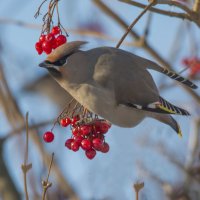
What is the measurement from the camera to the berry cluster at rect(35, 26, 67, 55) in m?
3.18

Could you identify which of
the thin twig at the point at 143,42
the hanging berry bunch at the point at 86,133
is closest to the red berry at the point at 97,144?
the hanging berry bunch at the point at 86,133

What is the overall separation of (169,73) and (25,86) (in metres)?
3.50

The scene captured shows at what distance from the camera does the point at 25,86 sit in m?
6.75

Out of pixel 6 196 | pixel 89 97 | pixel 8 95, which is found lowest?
pixel 6 196

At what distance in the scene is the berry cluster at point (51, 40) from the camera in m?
3.18

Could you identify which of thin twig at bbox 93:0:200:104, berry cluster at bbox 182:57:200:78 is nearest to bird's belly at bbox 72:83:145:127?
thin twig at bbox 93:0:200:104

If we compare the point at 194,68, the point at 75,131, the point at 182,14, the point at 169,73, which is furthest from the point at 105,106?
the point at 194,68

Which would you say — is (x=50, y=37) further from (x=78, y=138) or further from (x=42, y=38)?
(x=78, y=138)

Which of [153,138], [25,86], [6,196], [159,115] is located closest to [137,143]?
[153,138]

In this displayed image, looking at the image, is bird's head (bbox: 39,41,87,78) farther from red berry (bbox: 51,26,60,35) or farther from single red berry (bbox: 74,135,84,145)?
single red berry (bbox: 74,135,84,145)

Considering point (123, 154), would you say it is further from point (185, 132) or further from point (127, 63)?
point (127, 63)

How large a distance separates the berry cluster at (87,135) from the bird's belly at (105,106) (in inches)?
3.1

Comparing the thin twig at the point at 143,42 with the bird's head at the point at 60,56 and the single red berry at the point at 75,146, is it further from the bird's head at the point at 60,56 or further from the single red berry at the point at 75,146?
the single red berry at the point at 75,146

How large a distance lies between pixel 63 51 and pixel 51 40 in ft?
0.25
